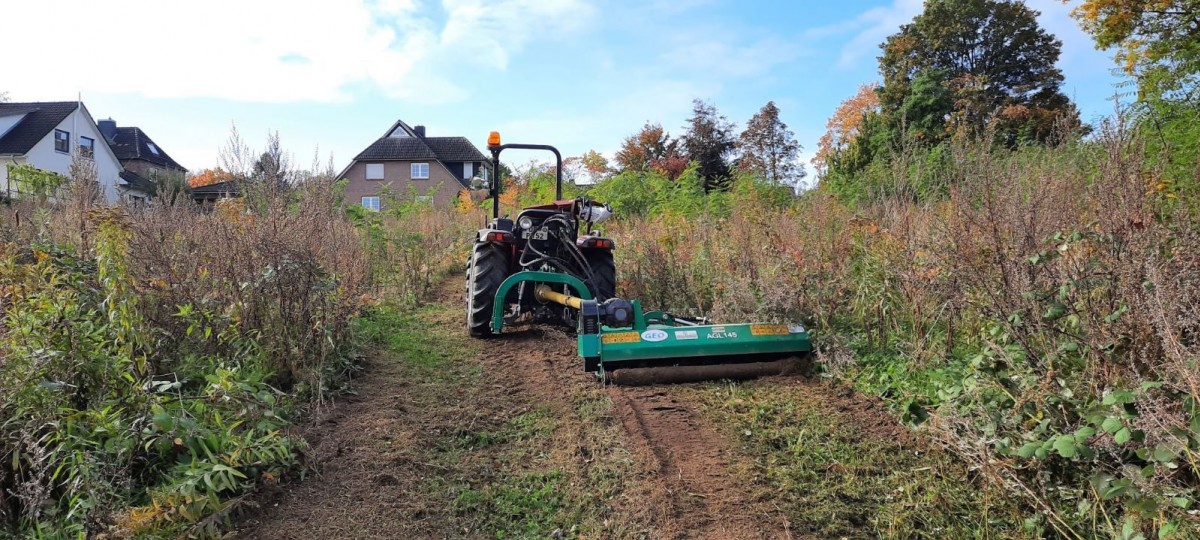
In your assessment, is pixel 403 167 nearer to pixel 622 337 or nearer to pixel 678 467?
pixel 622 337

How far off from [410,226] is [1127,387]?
11489 mm

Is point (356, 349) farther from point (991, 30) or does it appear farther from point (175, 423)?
point (991, 30)

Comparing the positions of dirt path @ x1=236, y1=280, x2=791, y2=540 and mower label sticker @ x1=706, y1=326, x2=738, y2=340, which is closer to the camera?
dirt path @ x1=236, y1=280, x2=791, y2=540

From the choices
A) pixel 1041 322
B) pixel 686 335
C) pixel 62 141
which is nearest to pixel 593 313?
pixel 686 335

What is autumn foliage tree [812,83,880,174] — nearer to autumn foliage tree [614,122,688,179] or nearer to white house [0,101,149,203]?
autumn foliage tree [614,122,688,179]

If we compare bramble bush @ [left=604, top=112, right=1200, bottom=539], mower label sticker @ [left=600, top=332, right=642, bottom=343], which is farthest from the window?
bramble bush @ [left=604, top=112, right=1200, bottom=539]

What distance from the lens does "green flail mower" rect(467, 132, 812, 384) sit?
15.4ft

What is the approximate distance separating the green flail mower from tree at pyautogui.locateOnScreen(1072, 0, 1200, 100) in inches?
165

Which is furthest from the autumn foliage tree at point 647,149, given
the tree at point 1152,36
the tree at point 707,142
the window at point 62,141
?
the window at point 62,141

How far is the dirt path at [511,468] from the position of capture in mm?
2734

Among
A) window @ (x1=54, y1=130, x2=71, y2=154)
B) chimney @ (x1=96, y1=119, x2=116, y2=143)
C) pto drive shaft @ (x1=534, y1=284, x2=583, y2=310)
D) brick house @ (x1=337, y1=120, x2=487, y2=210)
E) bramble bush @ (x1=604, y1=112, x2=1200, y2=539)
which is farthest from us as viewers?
chimney @ (x1=96, y1=119, x2=116, y2=143)

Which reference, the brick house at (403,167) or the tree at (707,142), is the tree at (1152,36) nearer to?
the tree at (707,142)

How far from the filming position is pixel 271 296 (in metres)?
4.43

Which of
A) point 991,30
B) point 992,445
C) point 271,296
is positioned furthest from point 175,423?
point 991,30
